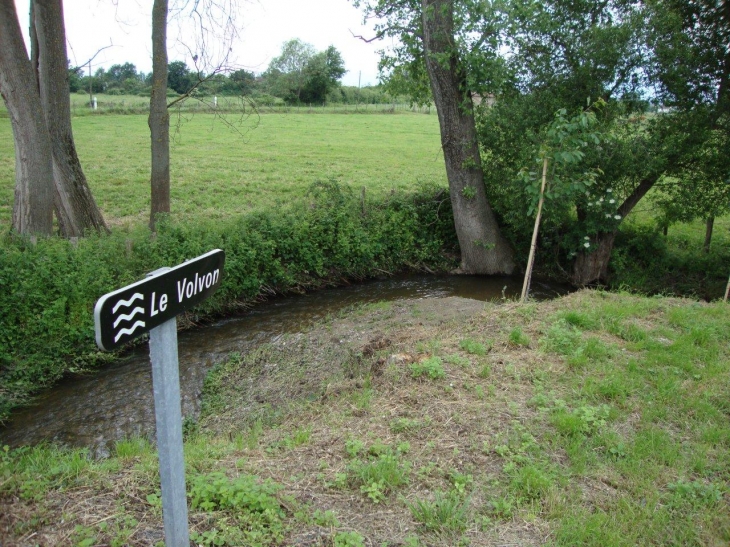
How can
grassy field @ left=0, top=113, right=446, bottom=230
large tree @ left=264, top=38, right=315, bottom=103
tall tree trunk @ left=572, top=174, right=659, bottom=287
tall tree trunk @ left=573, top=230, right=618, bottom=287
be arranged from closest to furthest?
tall tree trunk @ left=572, top=174, right=659, bottom=287
tall tree trunk @ left=573, top=230, right=618, bottom=287
grassy field @ left=0, top=113, right=446, bottom=230
large tree @ left=264, top=38, right=315, bottom=103

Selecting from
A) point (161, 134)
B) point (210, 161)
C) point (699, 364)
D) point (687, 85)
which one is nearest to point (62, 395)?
point (161, 134)

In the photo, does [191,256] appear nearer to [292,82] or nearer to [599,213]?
[599,213]

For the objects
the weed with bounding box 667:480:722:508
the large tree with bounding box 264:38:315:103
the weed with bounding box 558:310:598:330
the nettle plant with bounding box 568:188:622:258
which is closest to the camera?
A: the weed with bounding box 667:480:722:508

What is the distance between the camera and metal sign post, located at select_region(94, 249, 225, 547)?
1.93 metres

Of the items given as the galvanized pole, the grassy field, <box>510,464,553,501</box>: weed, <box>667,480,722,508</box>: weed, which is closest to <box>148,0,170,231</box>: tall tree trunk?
the grassy field

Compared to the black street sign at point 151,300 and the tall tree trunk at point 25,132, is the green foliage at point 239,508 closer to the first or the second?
the black street sign at point 151,300

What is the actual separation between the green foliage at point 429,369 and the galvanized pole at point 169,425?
3246 mm

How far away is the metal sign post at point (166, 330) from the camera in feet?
6.32

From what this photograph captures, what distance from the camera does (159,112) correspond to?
439 inches

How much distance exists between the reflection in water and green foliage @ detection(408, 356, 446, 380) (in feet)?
9.56

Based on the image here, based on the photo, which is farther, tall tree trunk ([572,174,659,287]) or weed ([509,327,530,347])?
tall tree trunk ([572,174,659,287])

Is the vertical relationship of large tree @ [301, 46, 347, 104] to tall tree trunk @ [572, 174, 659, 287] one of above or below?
above

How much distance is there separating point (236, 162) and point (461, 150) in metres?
11.6

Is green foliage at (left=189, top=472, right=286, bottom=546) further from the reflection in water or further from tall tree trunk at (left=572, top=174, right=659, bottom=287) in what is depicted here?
tall tree trunk at (left=572, top=174, right=659, bottom=287)
